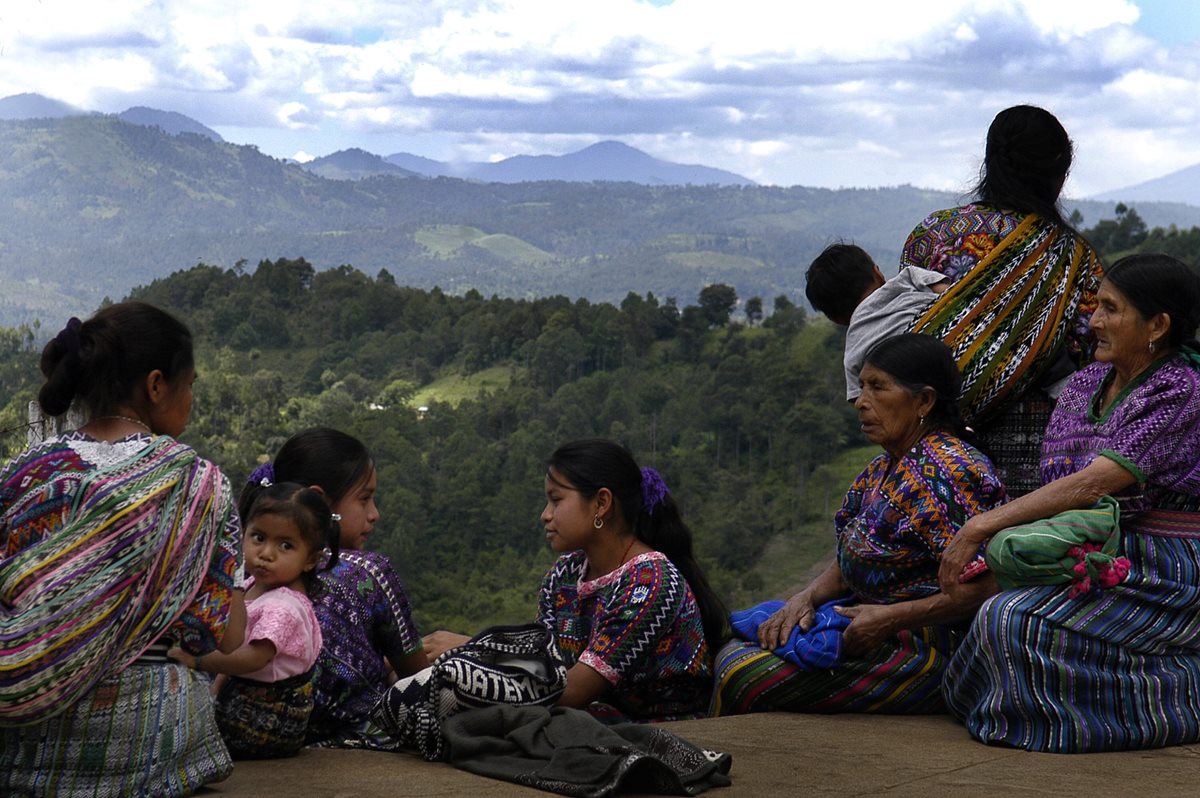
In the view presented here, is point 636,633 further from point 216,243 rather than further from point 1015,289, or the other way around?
point 216,243

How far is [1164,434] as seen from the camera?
354 cm

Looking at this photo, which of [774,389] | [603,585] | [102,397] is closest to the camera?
[102,397]

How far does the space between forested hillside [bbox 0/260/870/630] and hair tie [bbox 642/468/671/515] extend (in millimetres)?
22434

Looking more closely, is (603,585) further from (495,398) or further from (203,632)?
(495,398)

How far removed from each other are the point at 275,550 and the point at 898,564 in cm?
174

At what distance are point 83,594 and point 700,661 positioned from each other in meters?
1.96

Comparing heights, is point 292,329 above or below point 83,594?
below

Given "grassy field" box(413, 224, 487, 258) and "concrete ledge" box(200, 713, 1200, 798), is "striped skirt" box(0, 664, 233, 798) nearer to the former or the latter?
"concrete ledge" box(200, 713, 1200, 798)

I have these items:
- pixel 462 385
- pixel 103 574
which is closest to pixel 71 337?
pixel 103 574

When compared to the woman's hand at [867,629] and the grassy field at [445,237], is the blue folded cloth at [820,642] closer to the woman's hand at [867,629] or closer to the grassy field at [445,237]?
the woman's hand at [867,629]

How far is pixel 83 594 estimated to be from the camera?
2.74 metres

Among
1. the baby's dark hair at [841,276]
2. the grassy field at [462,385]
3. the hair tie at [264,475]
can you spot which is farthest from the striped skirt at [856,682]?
the grassy field at [462,385]

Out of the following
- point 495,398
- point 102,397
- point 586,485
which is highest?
point 102,397

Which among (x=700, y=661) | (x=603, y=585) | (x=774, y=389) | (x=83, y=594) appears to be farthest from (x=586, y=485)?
(x=774, y=389)
